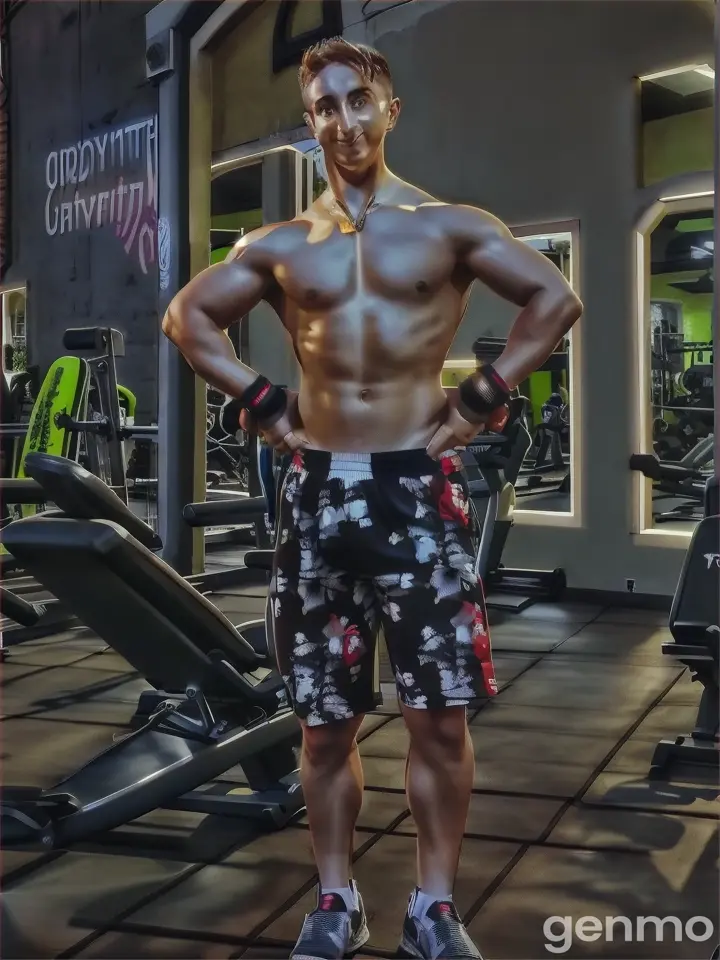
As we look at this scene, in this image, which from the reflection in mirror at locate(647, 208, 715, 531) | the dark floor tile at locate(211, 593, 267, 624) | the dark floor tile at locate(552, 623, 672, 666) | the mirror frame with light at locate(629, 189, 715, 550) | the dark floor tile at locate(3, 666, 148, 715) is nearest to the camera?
the dark floor tile at locate(3, 666, 148, 715)

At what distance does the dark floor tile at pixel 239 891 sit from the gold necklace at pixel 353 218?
127cm

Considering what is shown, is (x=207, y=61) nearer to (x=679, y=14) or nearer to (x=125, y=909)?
(x=679, y=14)

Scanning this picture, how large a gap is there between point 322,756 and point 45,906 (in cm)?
73

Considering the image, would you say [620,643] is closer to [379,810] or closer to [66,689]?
[379,810]

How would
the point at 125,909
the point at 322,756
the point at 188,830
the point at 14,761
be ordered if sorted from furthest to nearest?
the point at 14,761, the point at 188,830, the point at 125,909, the point at 322,756

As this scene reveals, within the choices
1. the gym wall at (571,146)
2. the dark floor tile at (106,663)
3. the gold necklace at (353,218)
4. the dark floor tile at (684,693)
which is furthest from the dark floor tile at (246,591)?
the gold necklace at (353,218)

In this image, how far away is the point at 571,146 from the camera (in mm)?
4898

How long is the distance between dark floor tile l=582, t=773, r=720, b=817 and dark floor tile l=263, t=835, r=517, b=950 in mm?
412

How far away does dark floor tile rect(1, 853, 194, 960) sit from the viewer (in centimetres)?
185

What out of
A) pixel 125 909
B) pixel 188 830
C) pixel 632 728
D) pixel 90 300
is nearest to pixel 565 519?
pixel 632 728

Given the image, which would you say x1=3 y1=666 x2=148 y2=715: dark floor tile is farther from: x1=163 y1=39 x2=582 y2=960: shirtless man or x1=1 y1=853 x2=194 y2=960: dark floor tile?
x1=163 y1=39 x2=582 y2=960: shirtless man

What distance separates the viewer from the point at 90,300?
5.41 m

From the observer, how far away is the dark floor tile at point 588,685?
331 centimetres

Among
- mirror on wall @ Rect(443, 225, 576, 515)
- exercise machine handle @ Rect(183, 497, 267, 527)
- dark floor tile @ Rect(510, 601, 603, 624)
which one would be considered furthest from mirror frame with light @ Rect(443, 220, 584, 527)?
exercise machine handle @ Rect(183, 497, 267, 527)
